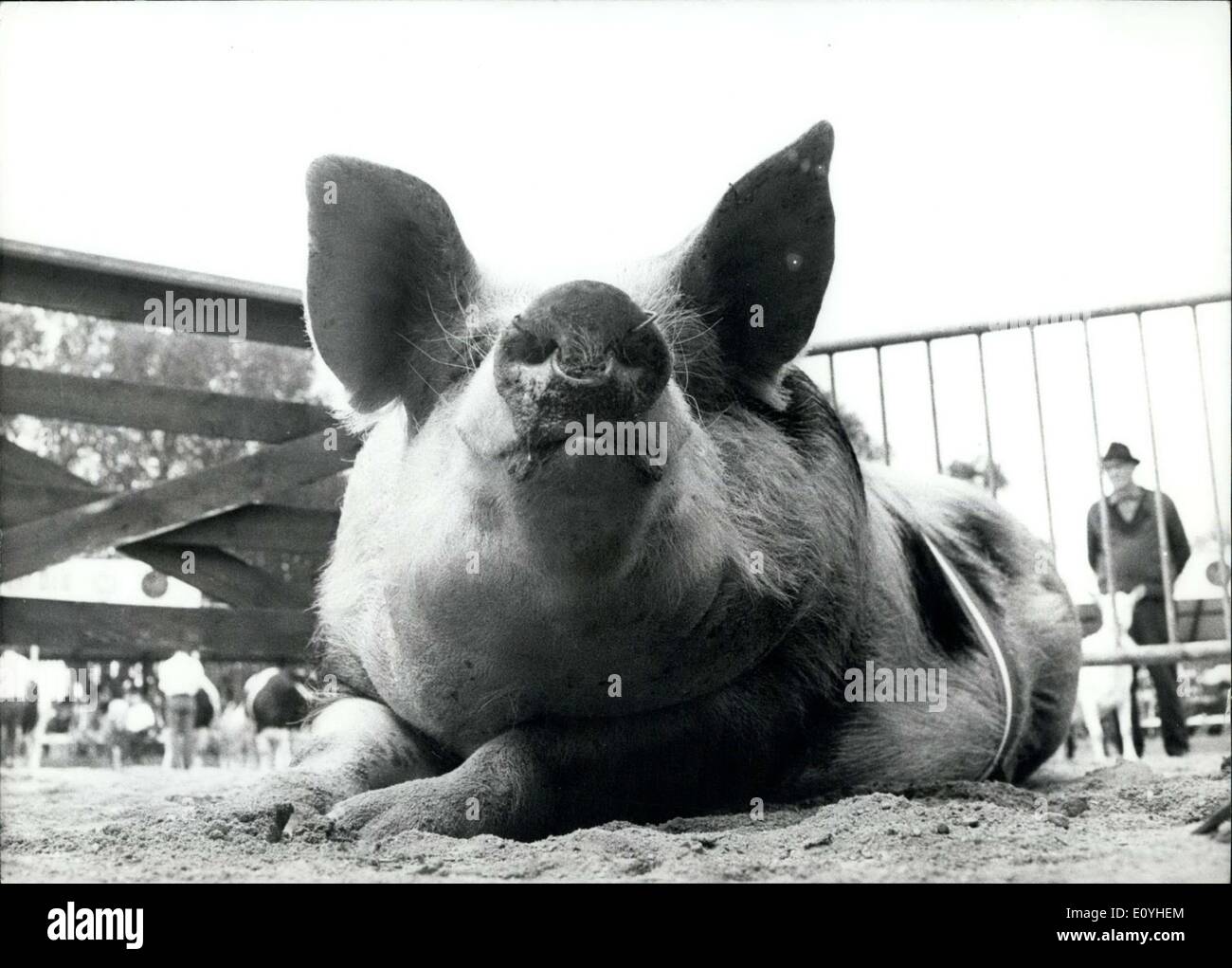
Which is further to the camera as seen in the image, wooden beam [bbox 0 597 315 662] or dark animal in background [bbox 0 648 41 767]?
wooden beam [bbox 0 597 315 662]

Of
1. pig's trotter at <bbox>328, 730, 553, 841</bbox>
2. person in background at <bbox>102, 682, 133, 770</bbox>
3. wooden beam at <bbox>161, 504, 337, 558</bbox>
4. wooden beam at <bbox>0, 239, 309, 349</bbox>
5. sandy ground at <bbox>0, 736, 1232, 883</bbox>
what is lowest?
sandy ground at <bbox>0, 736, 1232, 883</bbox>

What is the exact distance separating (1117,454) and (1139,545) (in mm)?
346

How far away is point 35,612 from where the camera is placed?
396 cm

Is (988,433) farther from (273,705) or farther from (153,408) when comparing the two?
(153,408)

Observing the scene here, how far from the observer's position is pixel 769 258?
271 cm

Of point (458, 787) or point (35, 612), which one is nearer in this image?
point (458, 787)

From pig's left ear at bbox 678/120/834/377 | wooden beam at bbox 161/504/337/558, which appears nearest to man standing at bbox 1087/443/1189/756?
pig's left ear at bbox 678/120/834/377

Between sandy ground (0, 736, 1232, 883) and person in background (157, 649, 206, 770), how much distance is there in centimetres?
156

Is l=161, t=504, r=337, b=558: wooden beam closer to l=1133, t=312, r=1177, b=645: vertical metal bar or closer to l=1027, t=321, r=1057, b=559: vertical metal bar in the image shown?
l=1027, t=321, r=1057, b=559: vertical metal bar

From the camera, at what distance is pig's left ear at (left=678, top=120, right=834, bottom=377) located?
263 centimetres

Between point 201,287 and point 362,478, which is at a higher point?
point 201,287
